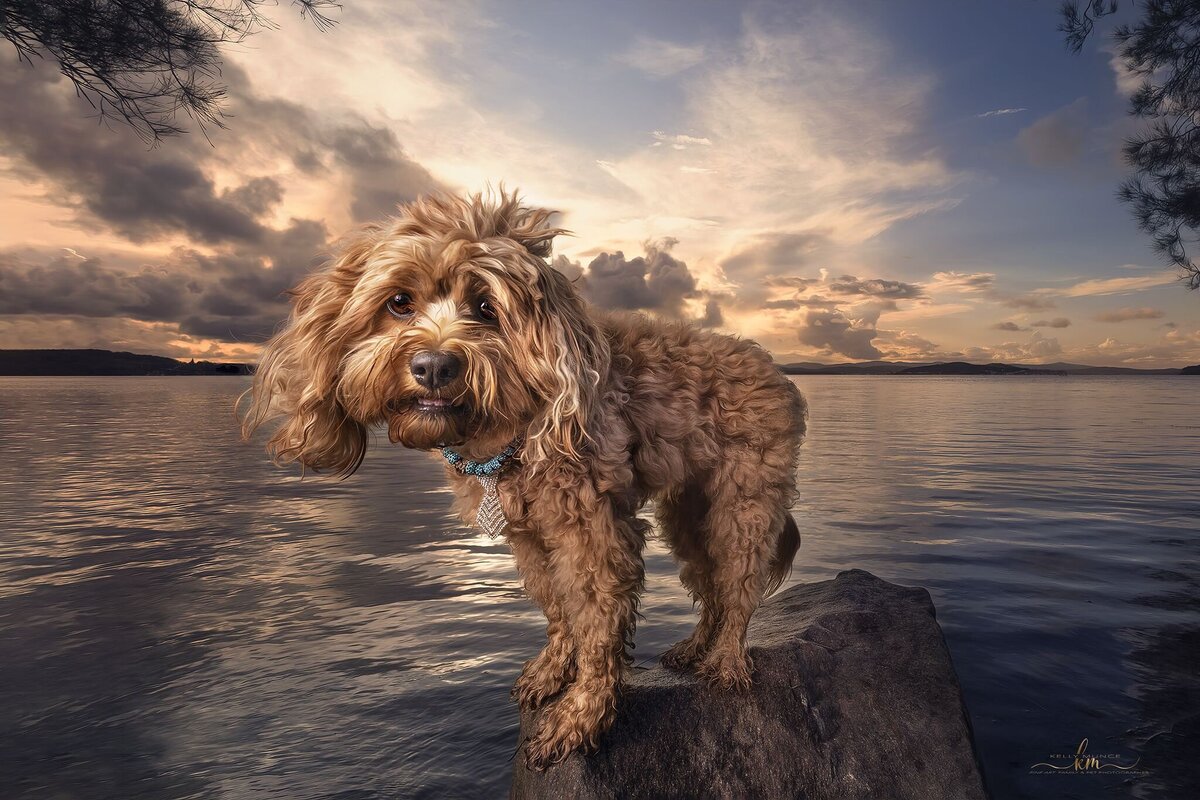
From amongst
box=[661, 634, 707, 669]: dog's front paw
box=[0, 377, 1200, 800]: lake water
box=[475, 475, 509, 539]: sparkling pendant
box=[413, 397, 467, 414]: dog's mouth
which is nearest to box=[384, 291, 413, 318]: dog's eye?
box=[413, 397, 467, 414]: dog's mouth

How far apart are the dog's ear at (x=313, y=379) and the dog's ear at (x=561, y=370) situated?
0.83 metres

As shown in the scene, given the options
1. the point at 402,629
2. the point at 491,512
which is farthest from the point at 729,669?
the point at 402,629

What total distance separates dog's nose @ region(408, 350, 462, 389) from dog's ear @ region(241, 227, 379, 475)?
592mm

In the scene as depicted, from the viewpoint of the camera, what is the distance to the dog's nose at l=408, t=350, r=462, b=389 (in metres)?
2.77

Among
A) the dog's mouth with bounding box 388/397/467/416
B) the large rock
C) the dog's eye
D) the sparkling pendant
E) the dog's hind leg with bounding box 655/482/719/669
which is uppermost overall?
the dog's eye

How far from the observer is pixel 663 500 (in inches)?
172

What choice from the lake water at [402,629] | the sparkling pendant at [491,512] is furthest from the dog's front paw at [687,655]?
the sparkling pendant at [491,512]

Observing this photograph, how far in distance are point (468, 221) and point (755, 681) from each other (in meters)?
2.82

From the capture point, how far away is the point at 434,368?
2.78 metres

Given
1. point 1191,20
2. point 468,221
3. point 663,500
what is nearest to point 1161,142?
point 1191,20

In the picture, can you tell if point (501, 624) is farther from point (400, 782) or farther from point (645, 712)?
point (645, 712)

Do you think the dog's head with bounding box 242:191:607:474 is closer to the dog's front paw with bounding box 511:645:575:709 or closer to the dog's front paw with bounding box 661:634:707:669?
the dog's front paw with bounding box 511:645:575:709

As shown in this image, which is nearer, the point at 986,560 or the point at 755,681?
the point at 755,681

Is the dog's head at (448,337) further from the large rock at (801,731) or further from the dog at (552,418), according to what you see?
the large rock at (801,731)
